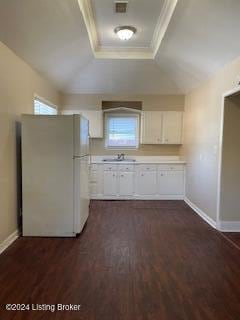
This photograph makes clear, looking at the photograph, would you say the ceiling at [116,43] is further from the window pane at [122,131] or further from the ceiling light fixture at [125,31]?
the window pane at [122,131]

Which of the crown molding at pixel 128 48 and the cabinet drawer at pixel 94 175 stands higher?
the crown molding at pixel 128 48

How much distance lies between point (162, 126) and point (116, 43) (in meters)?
2.38

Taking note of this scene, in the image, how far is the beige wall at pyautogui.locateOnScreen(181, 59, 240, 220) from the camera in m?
4.09

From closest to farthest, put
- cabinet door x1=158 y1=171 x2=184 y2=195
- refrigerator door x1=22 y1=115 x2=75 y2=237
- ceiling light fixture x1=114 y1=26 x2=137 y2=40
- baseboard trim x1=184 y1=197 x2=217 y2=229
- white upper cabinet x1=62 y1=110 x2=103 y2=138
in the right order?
refrigerator door x1=22 y1=115 x2=75 y2=237
ceiling light fixture x1=114 y1=26 x2=137 y2=40
baseboard trim x1=184 y1=197 x2=217 y2=229
cabinet door x1=158 y1=171 x2=184 y2=195
white upper cabinet x1=62 y1=110 x2=103 y2=138

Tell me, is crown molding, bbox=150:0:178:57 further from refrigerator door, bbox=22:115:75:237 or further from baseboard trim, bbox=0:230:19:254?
baseboard trim, bbox=0:230:19:254

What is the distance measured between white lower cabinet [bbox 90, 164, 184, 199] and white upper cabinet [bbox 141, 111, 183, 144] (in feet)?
2.29

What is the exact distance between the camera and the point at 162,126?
246 inches

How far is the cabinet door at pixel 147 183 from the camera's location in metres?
6.02

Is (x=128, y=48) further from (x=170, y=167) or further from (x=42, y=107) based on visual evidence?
A: (x=170, y=167)

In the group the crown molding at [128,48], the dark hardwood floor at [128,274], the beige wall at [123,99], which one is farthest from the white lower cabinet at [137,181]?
the crown molding at [128,48]

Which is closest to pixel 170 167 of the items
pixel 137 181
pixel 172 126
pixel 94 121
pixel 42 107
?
pixel 137 181

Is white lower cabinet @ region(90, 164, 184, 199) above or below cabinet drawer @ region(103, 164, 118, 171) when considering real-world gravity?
below

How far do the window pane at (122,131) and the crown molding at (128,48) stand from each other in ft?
6.37

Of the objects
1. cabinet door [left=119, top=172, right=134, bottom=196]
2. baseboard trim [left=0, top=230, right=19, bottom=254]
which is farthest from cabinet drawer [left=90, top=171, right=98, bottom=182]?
baseboard trim [left=0, top=230, right=19, bottom=254]
